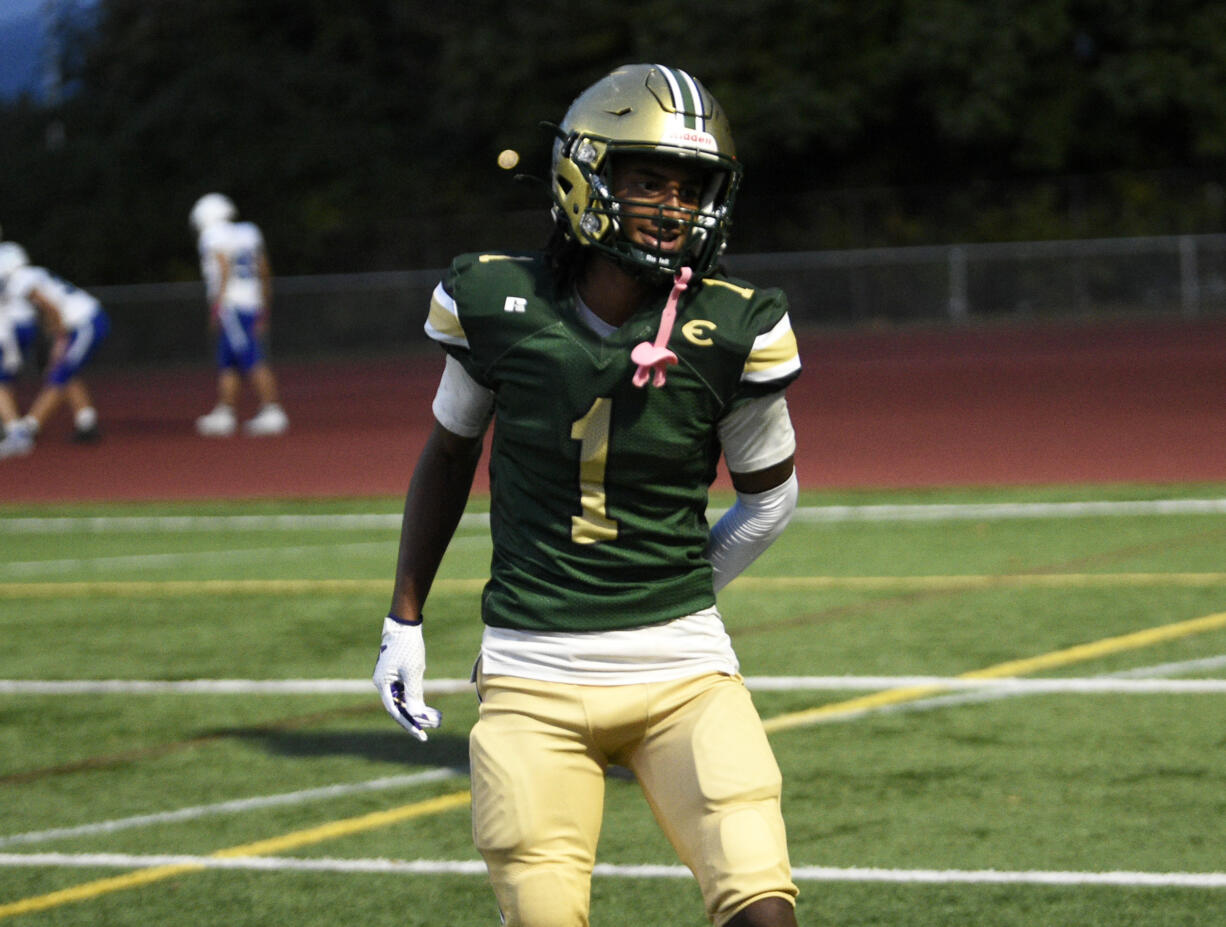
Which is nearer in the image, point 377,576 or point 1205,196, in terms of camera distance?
point 377,576

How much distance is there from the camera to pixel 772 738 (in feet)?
20.8

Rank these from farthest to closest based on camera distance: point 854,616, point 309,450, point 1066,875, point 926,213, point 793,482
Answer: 1. point 926,213
2. point 309,450
3. point 854,616
4. point 1066,875
5. point 793,482

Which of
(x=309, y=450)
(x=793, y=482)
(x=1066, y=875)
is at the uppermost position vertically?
(x=793, y=482)

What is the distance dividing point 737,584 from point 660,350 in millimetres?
6100

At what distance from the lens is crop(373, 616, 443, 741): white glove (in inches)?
145

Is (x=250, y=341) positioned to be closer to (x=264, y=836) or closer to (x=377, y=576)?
(x=377, y=576)

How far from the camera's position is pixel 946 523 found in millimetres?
11344

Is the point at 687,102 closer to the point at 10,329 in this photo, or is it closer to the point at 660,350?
the point at 660,350

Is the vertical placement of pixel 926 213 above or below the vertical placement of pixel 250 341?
below

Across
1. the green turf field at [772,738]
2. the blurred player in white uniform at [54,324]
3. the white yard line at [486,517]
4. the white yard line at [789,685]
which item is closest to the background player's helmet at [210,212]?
the blurred player in white uniform at [54,324]

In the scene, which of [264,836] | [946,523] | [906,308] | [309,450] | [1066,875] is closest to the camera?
[1066,875]

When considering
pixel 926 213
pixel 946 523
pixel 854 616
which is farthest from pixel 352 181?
pixel 854 616

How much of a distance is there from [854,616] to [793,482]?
15.9 feet

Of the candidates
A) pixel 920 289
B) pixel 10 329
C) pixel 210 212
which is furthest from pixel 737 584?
pixel 920 289
